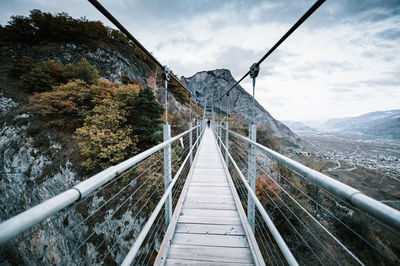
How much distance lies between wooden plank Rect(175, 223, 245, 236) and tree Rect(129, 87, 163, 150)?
24.5ft

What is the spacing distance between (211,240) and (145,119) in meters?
8.33

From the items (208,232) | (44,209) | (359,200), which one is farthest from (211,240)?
(44,209)

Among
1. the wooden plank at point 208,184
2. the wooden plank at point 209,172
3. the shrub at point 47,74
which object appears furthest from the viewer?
the shrub at point 47,74

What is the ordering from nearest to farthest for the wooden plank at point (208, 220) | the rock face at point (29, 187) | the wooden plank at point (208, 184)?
the wooden plank at point (208, 220), the wooden plank at point (208, 184), the rock face at point (29, 187)

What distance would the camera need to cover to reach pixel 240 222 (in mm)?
2023

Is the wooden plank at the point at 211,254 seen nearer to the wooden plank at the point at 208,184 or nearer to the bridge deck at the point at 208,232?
the bridge deck at the point at 208,232

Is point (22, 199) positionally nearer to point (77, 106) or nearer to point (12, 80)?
point (77, 106)

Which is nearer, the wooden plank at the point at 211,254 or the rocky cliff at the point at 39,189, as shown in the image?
the wooden plank at the point at 211,254

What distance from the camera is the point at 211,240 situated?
70.4 inches

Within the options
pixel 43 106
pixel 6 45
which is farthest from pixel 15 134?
pixel 6 45

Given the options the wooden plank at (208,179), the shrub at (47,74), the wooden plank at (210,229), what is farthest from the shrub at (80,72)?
the wooden plank at (210,229)

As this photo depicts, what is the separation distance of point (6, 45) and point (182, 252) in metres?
27.1

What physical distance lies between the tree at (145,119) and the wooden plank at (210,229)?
24.5 ft

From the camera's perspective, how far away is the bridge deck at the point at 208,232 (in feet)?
5.24
